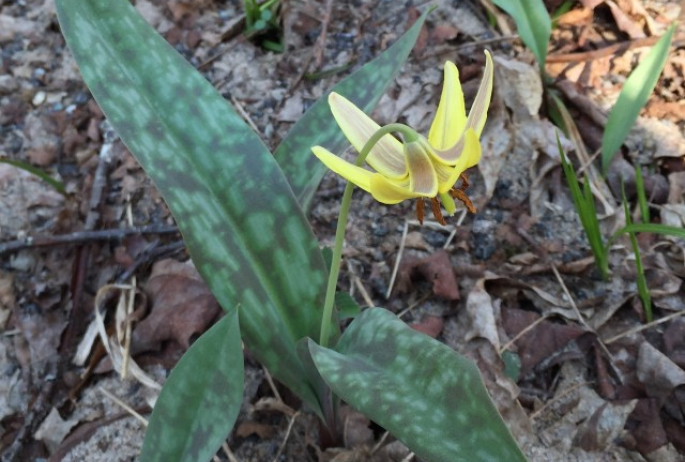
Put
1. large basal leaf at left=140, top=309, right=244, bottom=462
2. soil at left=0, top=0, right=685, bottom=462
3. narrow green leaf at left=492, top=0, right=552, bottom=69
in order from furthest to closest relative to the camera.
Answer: narrow green leaf at left=492, top=0, right=552, bottom=69 → soil at left=0, top=0, right=685, bottom=462 → large basal leaf at left=140, top=309, right=244, bottom=462

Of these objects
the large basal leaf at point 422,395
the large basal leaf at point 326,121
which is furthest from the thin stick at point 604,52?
the large basal leaf at point 422,395

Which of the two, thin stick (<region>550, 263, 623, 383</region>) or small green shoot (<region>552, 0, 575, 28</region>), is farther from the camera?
Result: small green shoot (<region>552, 0, 575, 28</region>)

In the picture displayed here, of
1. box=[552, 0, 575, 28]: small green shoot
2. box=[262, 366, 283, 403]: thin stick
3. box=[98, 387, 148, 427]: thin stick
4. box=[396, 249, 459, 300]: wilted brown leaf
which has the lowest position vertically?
box=[98, 387, 148, 427]: thin stick

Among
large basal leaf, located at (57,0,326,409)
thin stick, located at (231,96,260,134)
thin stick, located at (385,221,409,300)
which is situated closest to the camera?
large basal leaf, located at (57,0,326,409)

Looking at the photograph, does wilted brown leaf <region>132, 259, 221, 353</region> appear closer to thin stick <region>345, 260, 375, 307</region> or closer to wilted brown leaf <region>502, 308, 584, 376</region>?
thin stick <region>345, 260, 375, 307</region>

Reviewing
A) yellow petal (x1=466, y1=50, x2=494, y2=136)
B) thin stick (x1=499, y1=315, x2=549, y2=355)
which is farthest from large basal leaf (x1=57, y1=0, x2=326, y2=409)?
thin stick (x1=499, y1=315, x2=549, y2=355)

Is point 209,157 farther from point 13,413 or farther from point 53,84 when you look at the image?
point 53,84

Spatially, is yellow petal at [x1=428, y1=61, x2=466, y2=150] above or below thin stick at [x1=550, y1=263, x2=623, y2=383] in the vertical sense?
above

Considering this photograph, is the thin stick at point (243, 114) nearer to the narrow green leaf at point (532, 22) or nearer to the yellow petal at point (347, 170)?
the narrow green leaf at point (532, 22)
